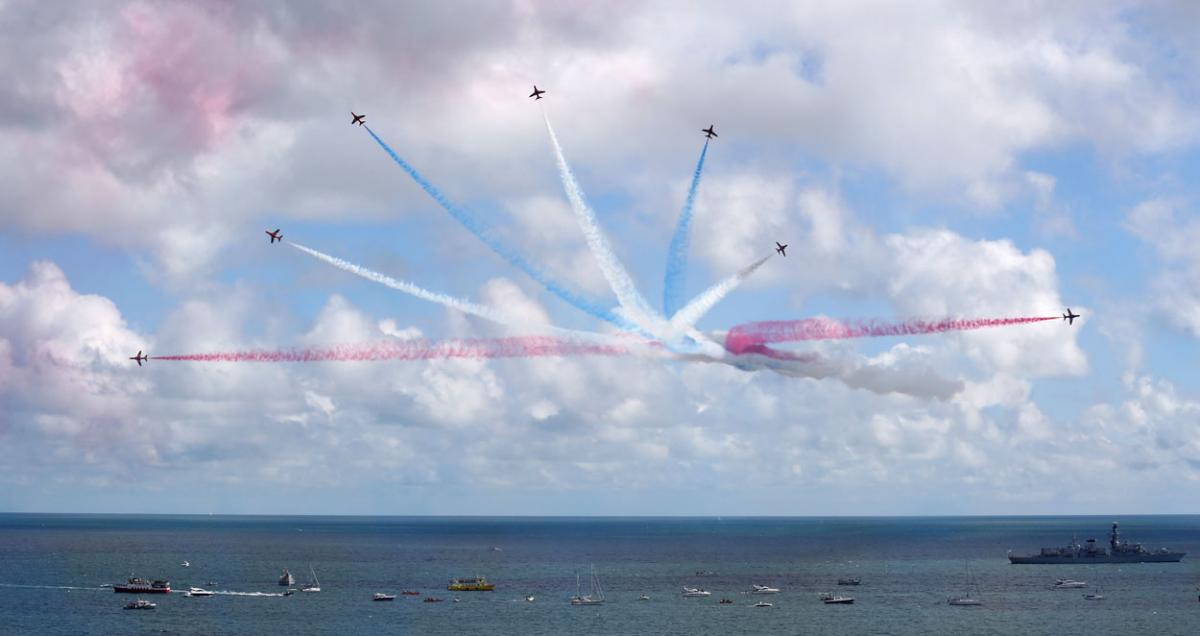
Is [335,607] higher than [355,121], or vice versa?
[355,121]

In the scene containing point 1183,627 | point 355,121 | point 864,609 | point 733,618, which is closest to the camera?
point 355,121

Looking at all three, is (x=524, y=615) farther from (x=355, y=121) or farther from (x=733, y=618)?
(x=355, y=121)

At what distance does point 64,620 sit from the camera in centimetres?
17812

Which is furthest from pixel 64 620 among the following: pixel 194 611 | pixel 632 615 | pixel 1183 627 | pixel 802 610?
pixel 1183 627

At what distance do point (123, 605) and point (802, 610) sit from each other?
377 feet

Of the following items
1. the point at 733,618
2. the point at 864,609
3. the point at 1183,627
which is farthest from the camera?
the point at 864,609

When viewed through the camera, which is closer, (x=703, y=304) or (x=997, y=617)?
(x=703, y=304)

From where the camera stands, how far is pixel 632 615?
187m

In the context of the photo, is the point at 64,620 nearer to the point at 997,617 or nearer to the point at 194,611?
the point at 194,611

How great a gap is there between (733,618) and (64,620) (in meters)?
103

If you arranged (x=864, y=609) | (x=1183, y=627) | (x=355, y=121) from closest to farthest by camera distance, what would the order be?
(x=355, y=121), (x=1183, y=627), (x=864, y=609)

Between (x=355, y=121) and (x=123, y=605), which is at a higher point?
(x=355, y=121)

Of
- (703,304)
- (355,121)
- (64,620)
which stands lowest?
(64,620)

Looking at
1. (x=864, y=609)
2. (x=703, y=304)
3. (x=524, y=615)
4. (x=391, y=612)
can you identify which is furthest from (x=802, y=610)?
(x=703, y=304)
